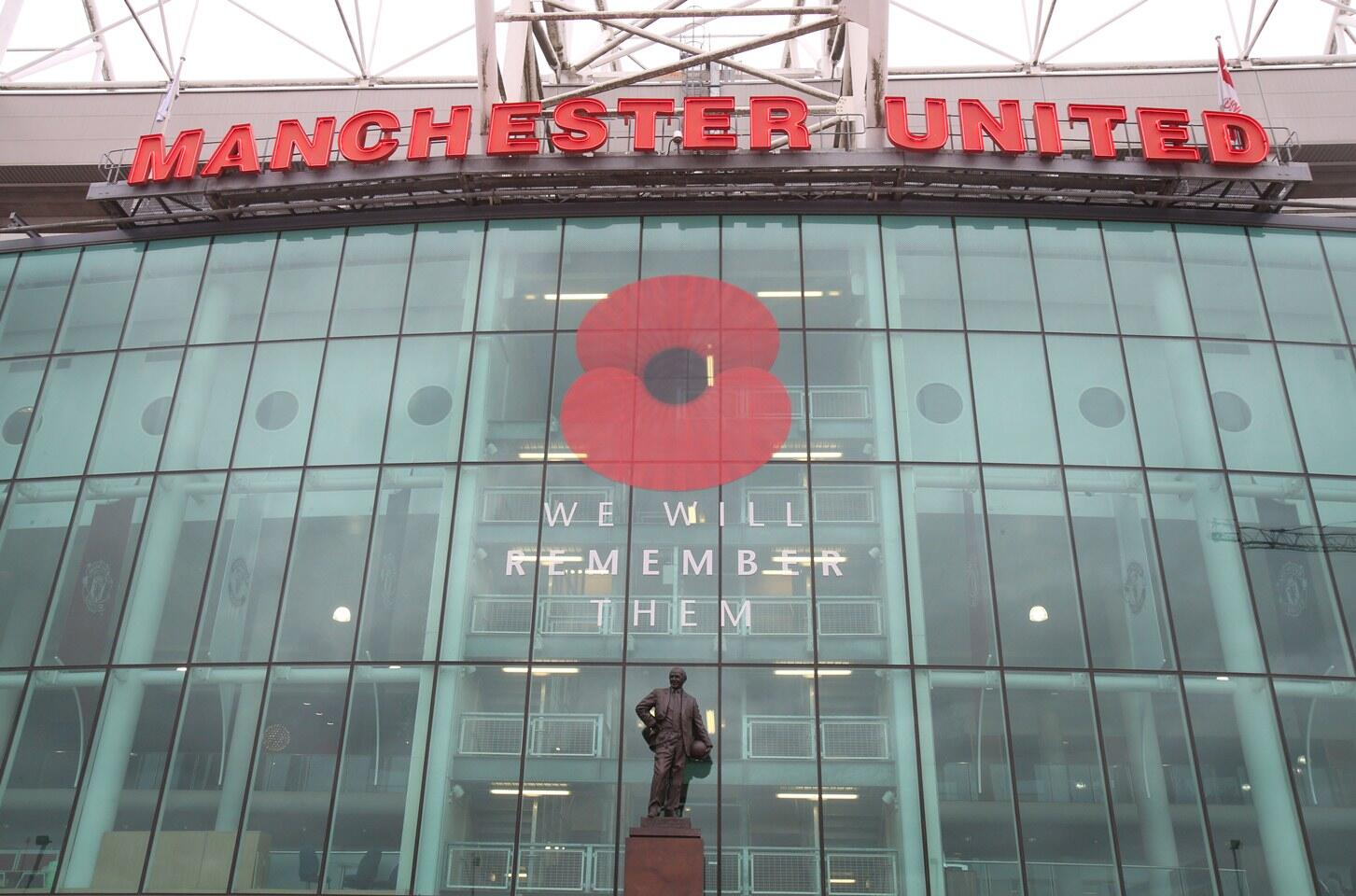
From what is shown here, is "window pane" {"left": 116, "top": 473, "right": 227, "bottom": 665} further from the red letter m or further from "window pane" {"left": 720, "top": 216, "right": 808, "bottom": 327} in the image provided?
"window pane" {"left": 720, "top": 216, "right": 808, "bottom": 327}

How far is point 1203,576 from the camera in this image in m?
23.3

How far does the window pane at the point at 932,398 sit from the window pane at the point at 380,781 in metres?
11.5

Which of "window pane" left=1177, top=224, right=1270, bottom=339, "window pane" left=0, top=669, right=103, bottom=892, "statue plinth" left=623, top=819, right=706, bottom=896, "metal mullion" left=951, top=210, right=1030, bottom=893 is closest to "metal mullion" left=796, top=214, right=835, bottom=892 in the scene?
"statue plinth" left=623, top=819, right=706, bottom=896

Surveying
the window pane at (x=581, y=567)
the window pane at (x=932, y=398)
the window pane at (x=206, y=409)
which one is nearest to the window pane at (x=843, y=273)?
the window pane at (x=932, y=398)

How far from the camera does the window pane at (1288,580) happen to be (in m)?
22.5

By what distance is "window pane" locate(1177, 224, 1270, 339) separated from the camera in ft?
85.9

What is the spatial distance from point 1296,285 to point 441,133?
68.9 feet

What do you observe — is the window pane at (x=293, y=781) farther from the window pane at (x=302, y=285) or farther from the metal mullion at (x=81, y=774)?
the window pane at (x=302, y=285)

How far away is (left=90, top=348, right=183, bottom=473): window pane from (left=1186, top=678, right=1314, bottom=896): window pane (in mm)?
23124

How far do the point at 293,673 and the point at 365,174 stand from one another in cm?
1214

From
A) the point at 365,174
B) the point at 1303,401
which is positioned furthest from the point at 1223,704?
the point at 365,174

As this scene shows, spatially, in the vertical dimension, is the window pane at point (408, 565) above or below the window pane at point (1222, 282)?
below

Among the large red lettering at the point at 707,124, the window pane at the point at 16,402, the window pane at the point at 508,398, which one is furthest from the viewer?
the large red lettering at the point at 707,124

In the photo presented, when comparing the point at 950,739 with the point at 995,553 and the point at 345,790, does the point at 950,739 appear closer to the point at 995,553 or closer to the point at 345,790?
the point at 995,553
